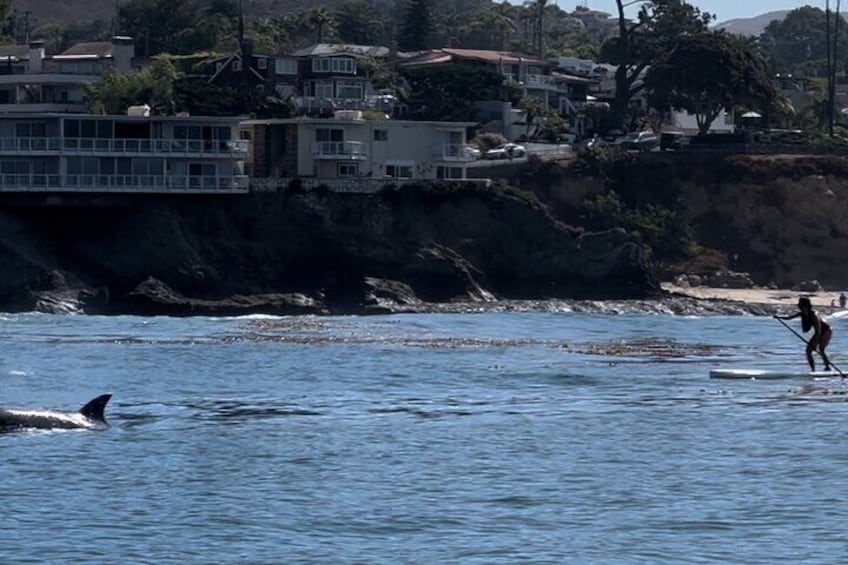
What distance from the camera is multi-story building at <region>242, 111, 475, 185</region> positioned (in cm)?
9069

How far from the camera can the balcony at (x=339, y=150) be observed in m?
90.4

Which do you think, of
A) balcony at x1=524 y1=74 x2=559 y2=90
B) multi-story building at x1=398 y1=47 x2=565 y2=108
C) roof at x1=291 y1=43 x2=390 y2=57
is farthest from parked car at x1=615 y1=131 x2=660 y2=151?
roof at x1=291 y1=43 x2=390 y2=57

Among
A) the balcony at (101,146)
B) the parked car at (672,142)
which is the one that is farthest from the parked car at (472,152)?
the balcony at (101,146)

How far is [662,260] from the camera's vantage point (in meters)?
94.8

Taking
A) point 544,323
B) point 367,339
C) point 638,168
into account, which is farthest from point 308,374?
point 638,168

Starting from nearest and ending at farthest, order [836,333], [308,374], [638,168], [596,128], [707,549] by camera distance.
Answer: [707,549] → [308,374] → [836,333] → [638,168] → [596,128]

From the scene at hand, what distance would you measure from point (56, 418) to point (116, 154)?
151ft

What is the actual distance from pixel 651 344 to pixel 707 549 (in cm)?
3558

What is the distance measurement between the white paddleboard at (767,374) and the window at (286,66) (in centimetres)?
6805

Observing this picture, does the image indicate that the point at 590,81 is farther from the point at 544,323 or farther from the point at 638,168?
the point at 544,323

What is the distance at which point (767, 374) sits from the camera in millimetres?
46875

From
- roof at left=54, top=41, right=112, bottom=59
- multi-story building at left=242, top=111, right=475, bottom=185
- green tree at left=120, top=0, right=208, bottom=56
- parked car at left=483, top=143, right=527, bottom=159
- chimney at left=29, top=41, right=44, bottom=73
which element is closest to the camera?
multi-story building at left=242, top=111, right=475, bottom=185

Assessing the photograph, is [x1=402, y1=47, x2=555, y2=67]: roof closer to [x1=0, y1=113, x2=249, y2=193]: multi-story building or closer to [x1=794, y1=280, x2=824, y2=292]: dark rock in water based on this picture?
[x1=794, y1=280, x2=824, y2=292]: dark rock in water

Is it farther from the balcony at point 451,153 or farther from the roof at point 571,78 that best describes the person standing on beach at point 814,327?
the roof at point 571,78
